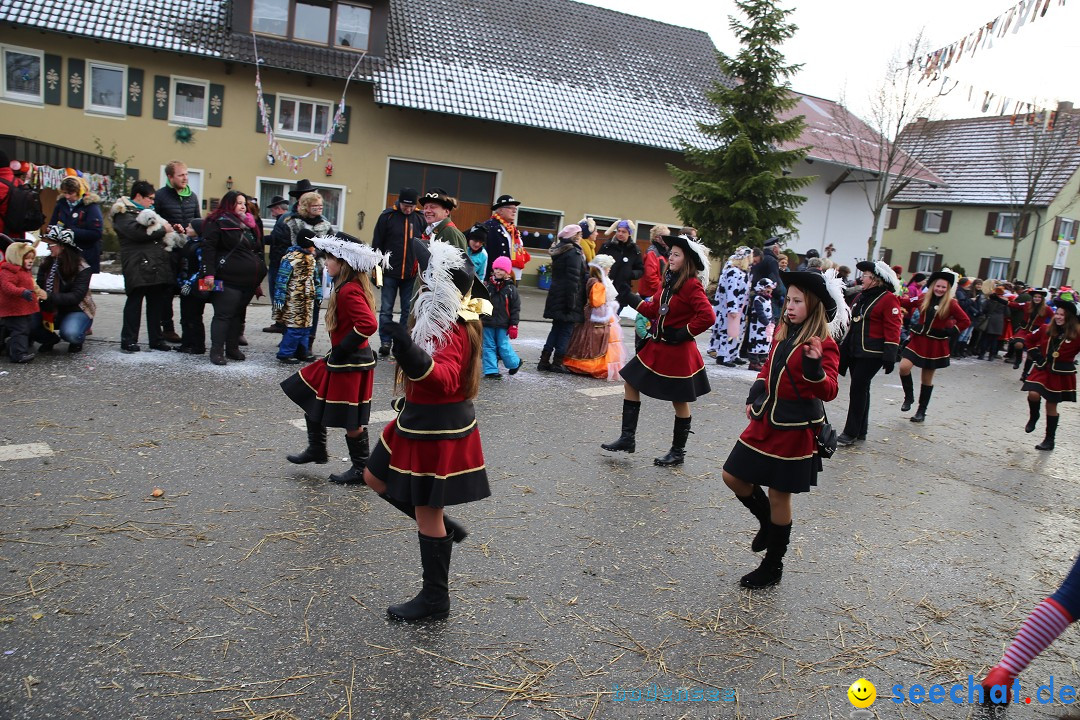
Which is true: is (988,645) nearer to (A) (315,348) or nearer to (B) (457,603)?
(B) (457,603)

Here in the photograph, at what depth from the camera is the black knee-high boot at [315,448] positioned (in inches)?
221

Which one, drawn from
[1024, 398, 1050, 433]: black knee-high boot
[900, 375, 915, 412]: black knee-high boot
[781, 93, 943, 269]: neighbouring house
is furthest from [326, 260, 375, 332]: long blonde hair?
[781, 93, 943, 269]: neighbouring house

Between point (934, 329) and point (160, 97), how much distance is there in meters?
18.7

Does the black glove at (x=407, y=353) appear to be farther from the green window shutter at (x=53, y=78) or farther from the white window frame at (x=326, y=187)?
the green window shutter at (x=53, y=78)

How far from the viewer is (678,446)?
6738 mm

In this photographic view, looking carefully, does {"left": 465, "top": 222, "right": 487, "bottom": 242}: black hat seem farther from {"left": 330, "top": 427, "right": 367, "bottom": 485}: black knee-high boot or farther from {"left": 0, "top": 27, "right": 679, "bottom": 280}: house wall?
{"left": 0, "top": 27, "right": 679, "bottom": 280}: house wall

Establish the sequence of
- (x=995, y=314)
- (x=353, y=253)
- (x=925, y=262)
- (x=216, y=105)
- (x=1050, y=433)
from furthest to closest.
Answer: (x=925, y=262)
(x=216, y=105)
(x=995, y=314)
(x=1050, y=433)
(x=353, y=253)

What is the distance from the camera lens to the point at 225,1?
2073cm

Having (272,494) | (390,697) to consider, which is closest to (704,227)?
(272,494)

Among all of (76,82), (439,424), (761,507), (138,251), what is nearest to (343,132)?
(76,82)

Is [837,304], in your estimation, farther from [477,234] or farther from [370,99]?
[370,99]

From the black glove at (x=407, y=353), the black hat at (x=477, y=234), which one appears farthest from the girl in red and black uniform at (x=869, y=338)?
the black glove at (x=407, y=353)

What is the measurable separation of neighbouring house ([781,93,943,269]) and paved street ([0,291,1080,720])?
22.5 metres

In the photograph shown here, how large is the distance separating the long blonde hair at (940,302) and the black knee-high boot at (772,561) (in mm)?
6144
